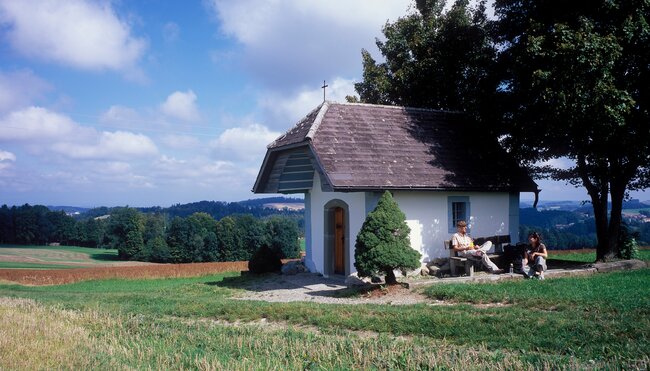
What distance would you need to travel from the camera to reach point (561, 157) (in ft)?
62.7

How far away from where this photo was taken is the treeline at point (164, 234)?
2552 inches

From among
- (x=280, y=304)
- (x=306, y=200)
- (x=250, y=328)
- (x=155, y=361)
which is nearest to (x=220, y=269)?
(x=306, y=200)

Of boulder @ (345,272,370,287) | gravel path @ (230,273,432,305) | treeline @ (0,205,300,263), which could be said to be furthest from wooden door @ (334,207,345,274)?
treeline @ (0,205,300,263)

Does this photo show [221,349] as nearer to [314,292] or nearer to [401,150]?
[314,292]

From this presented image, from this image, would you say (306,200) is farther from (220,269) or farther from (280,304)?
(220,269)

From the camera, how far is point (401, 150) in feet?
60.7

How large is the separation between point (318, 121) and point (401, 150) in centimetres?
300

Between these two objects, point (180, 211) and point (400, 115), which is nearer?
point (400, 115)

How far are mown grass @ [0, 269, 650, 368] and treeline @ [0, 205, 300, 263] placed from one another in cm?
4608

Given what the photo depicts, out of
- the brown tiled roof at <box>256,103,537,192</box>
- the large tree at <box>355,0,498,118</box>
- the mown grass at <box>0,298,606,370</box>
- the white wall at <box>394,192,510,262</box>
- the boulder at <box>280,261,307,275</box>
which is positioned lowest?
the mown grass at <box>0,298,606,370</box>

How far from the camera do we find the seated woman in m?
15.1

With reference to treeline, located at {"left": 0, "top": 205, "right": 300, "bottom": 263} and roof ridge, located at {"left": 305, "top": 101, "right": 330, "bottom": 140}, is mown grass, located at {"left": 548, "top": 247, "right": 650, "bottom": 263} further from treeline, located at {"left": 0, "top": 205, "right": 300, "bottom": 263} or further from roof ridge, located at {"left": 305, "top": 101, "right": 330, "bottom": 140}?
treeline, located at {"left": 0, "top": 205, "right": 300, "bottom": 263}

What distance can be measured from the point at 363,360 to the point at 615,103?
38.8 ft

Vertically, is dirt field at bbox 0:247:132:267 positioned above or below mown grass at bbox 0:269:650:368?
below
